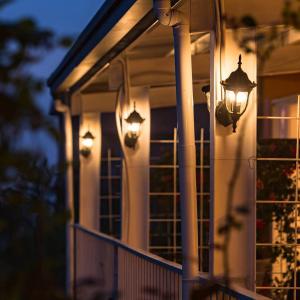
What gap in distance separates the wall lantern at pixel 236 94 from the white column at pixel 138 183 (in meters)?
4.04

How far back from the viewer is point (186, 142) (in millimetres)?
6125

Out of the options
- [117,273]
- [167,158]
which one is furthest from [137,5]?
[167,158]

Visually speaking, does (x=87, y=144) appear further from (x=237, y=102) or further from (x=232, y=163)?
(x=237, y=102)

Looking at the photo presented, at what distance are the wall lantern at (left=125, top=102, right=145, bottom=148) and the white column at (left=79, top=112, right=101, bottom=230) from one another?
10.7ft

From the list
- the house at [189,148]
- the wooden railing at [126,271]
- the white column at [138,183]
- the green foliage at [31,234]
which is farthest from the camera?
the white column at [138,183]

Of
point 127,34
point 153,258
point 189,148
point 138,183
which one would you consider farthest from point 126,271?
point 189,148

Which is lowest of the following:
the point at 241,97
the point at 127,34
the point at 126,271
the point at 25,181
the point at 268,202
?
the point at 126,271

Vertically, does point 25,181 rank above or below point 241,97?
below

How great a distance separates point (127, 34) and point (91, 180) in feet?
18.1

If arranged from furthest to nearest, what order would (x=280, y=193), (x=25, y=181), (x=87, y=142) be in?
(x=87, y=142) → (x=280, y=193) → (x=25, y=181)

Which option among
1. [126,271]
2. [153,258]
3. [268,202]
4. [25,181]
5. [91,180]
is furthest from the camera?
[91,180]

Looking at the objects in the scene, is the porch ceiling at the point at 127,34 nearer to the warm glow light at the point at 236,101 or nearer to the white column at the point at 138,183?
the white column at the point at 138,183

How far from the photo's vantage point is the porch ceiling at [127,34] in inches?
249

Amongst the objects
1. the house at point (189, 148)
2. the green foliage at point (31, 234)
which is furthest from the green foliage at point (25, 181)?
the house at point (189, 148)
